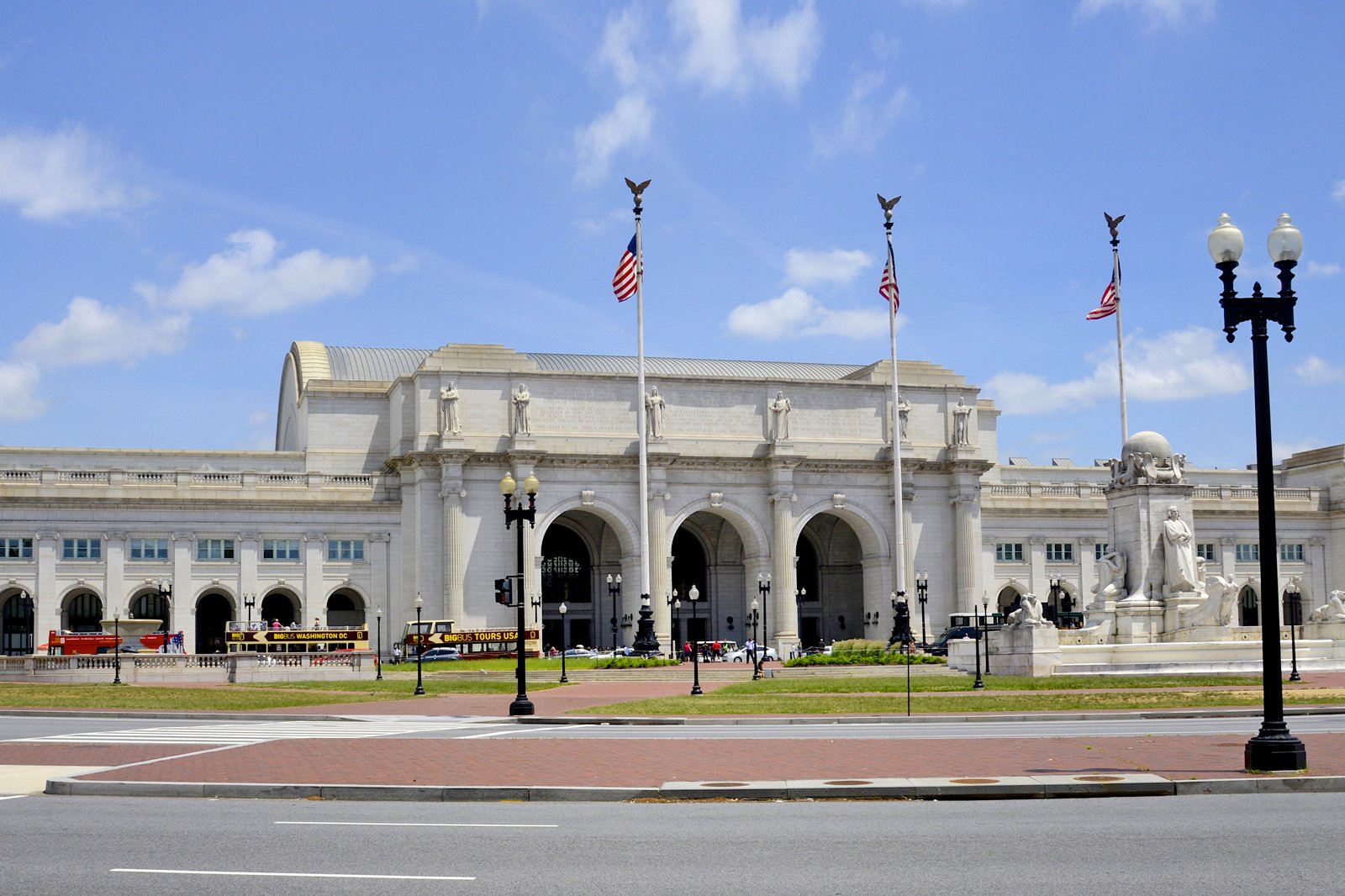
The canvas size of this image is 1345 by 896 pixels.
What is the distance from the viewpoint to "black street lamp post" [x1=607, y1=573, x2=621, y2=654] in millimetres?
89113

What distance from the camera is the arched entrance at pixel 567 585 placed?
101375 millimetres

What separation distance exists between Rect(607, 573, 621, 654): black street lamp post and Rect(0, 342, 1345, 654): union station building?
50 cm

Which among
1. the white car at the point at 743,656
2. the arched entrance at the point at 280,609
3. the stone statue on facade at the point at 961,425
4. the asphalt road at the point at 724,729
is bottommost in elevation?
the white car at the point at 743,656

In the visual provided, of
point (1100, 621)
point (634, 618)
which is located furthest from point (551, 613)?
point (1100, 621)

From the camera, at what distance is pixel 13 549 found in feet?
285

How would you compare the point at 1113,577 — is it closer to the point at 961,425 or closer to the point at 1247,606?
the point at 961,425

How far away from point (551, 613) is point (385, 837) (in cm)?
8720

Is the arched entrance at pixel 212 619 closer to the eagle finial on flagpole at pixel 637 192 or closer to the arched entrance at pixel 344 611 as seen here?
the arched entrance at pixel 344 611

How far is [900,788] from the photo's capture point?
1756 cm

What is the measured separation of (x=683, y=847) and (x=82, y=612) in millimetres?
85603

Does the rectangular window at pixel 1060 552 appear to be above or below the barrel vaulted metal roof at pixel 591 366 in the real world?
below

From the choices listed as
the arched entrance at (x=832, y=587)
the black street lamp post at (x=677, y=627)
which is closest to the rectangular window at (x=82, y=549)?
the black street lamp post at (x=677, y=627)

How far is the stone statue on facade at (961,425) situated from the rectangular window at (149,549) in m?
52.1

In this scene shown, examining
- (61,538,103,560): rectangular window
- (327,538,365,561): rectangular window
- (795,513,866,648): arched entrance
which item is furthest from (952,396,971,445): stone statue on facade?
(61,538,103,560): rectangular window
